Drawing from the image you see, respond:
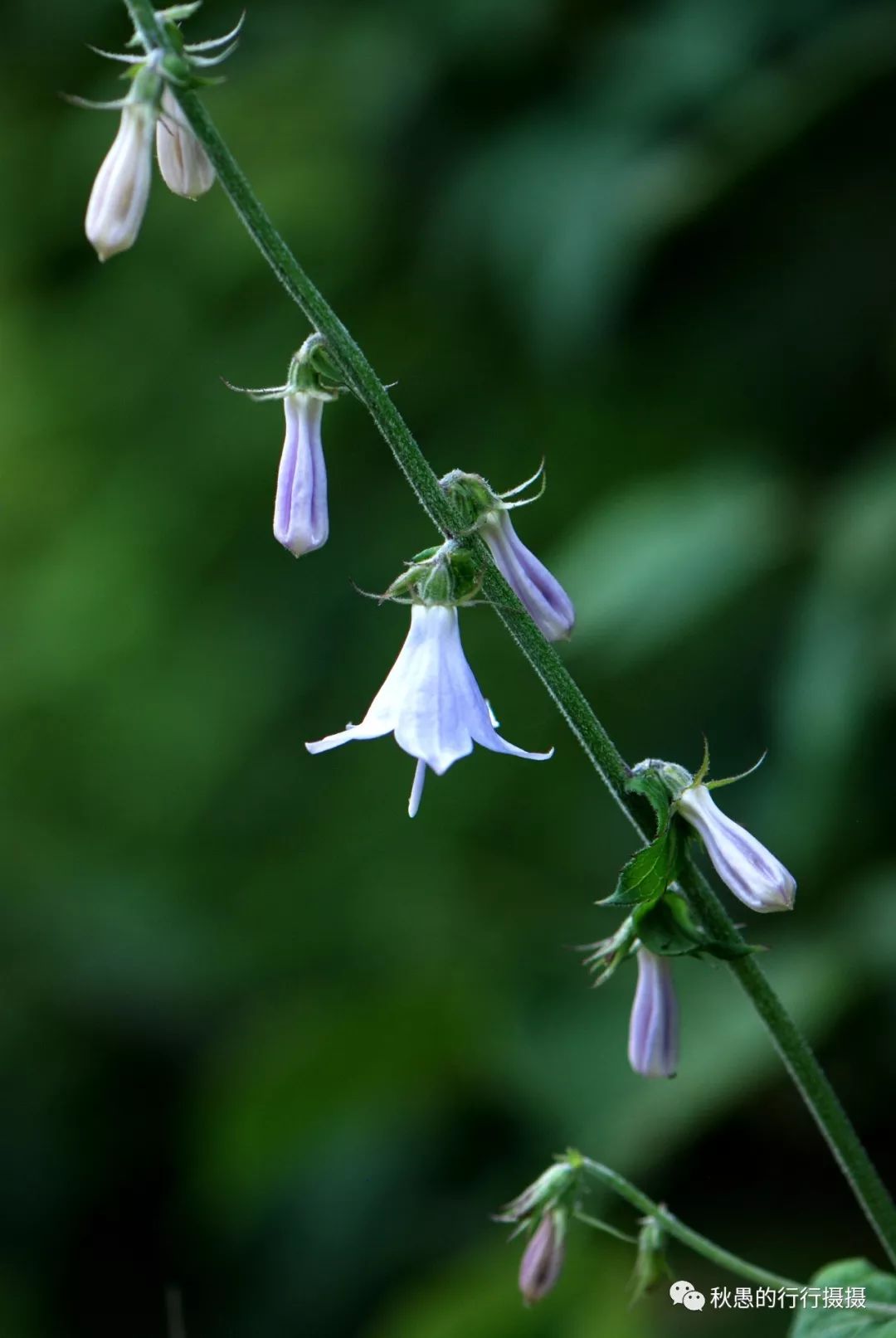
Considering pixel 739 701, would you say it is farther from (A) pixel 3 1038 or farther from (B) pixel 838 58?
(A) pixel 3 1038

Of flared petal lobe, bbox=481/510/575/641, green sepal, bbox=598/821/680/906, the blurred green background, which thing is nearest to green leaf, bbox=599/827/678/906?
green sepal, bbox=598/821/680/906

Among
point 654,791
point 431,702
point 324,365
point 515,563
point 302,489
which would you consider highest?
point 324,365

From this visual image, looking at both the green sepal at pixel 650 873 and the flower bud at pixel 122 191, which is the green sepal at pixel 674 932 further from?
the flower bud at pixel 122 191

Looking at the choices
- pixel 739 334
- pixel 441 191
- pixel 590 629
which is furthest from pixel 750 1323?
pixel 441 191

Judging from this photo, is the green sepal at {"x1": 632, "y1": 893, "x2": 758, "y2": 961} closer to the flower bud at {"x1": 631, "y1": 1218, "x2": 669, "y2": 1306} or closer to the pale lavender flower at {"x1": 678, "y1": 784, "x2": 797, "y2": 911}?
the pale lavender flower at {"x1": 678, "y1": 784, "x2": 797, "y2": 911}

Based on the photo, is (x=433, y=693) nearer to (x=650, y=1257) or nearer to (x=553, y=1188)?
(x=553, y=1188)

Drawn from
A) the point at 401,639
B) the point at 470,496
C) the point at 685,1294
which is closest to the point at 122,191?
the point at 470,496

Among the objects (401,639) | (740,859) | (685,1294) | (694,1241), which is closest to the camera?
(740,859)
